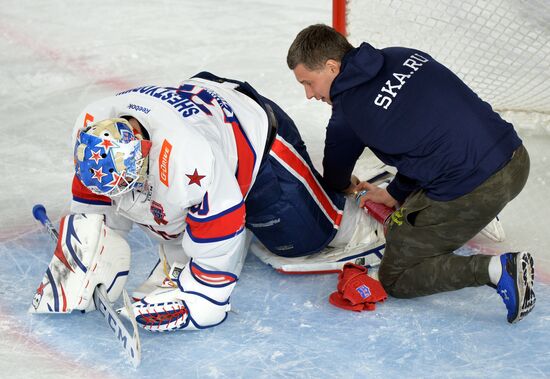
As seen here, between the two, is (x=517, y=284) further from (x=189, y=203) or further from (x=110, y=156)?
(x=110, y=156)

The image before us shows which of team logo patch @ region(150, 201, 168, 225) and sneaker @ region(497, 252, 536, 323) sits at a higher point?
sneaker @ region(497, 252, 536, 323)

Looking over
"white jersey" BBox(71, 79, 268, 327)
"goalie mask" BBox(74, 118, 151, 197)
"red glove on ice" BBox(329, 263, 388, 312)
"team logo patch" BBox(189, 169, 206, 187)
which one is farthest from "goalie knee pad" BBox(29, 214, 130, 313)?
"red glove on ice" BBox(329, 263, 388, 312)

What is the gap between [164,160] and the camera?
248 cm

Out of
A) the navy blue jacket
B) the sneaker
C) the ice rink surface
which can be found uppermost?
the navy blue jacket

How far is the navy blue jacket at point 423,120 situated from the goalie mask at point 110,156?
602 millimetres

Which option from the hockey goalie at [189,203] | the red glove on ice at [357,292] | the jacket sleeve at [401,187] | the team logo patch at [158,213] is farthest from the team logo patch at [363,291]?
the team logo patch at [158,213]

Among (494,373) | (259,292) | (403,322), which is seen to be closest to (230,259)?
(259,292)

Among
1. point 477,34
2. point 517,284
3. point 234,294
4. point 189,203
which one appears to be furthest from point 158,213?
point 477,34

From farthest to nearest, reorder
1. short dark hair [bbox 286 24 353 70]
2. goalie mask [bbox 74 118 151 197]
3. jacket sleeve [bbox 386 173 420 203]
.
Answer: jacket sleeve [bbox 386 173 420 203]
short dark hair [bbox 286 24 353 70]
goalie mask [bbox 74 118 151 197]

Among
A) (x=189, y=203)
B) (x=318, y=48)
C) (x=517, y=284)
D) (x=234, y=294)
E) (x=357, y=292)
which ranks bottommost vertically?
(x=234, y=294)

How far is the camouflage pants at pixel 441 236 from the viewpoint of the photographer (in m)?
2.65

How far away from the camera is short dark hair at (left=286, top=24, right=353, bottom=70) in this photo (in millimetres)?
2646

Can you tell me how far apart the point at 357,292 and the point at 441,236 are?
30 cm

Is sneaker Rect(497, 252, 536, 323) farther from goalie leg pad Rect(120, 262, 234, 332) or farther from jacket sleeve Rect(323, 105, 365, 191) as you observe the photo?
goalie leg pad Rect(120, 262, 234, 332)
